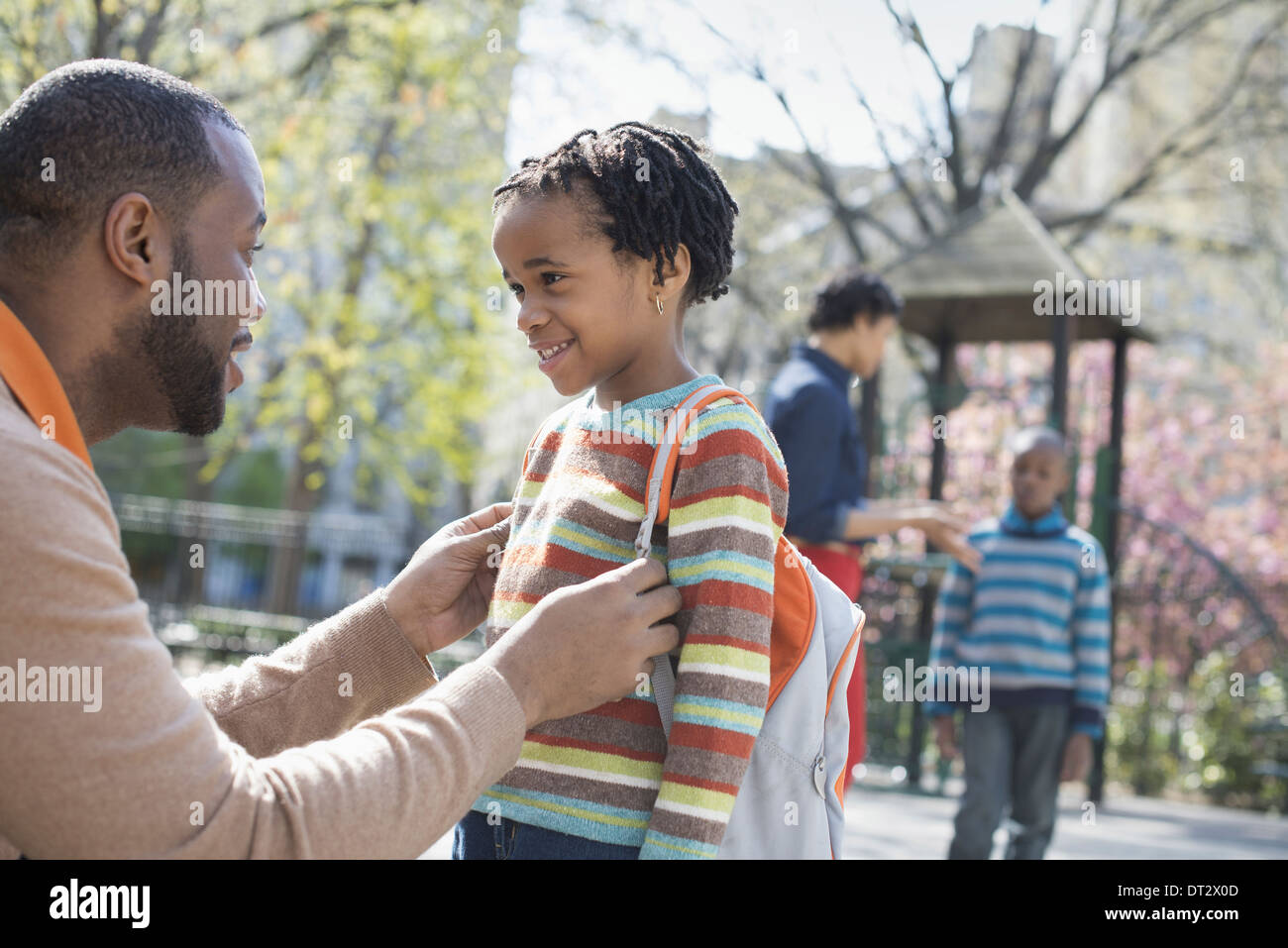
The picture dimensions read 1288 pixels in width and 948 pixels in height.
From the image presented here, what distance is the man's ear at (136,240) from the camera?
1.59 metres

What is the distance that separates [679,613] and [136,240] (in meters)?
0.89

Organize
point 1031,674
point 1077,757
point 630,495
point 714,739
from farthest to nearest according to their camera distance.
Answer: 1. point 1031,674
2. point 1077,757
3. point 630,495
4. point 714,739

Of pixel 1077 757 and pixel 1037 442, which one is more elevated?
pixel 1037 442

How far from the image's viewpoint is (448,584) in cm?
212

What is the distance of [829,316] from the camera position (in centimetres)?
487

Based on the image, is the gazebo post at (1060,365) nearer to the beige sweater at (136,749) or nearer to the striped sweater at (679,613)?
the striped sweater at (679,613)

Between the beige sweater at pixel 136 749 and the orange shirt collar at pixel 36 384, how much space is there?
1.2 inches

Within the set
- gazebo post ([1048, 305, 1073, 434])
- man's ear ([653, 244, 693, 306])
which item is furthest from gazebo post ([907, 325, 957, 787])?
man's ear ([653, 244, 693, 306])

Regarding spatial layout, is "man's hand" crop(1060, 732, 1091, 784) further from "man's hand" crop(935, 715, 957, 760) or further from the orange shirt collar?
the orange shirt collar

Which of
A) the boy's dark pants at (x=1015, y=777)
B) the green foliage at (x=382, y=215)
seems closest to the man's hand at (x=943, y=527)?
the boy's dark pants at (x=1015, y=777)

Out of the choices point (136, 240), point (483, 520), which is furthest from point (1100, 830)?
point (136, 240)

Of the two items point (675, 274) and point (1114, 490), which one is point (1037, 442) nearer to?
point (1114, 490)
